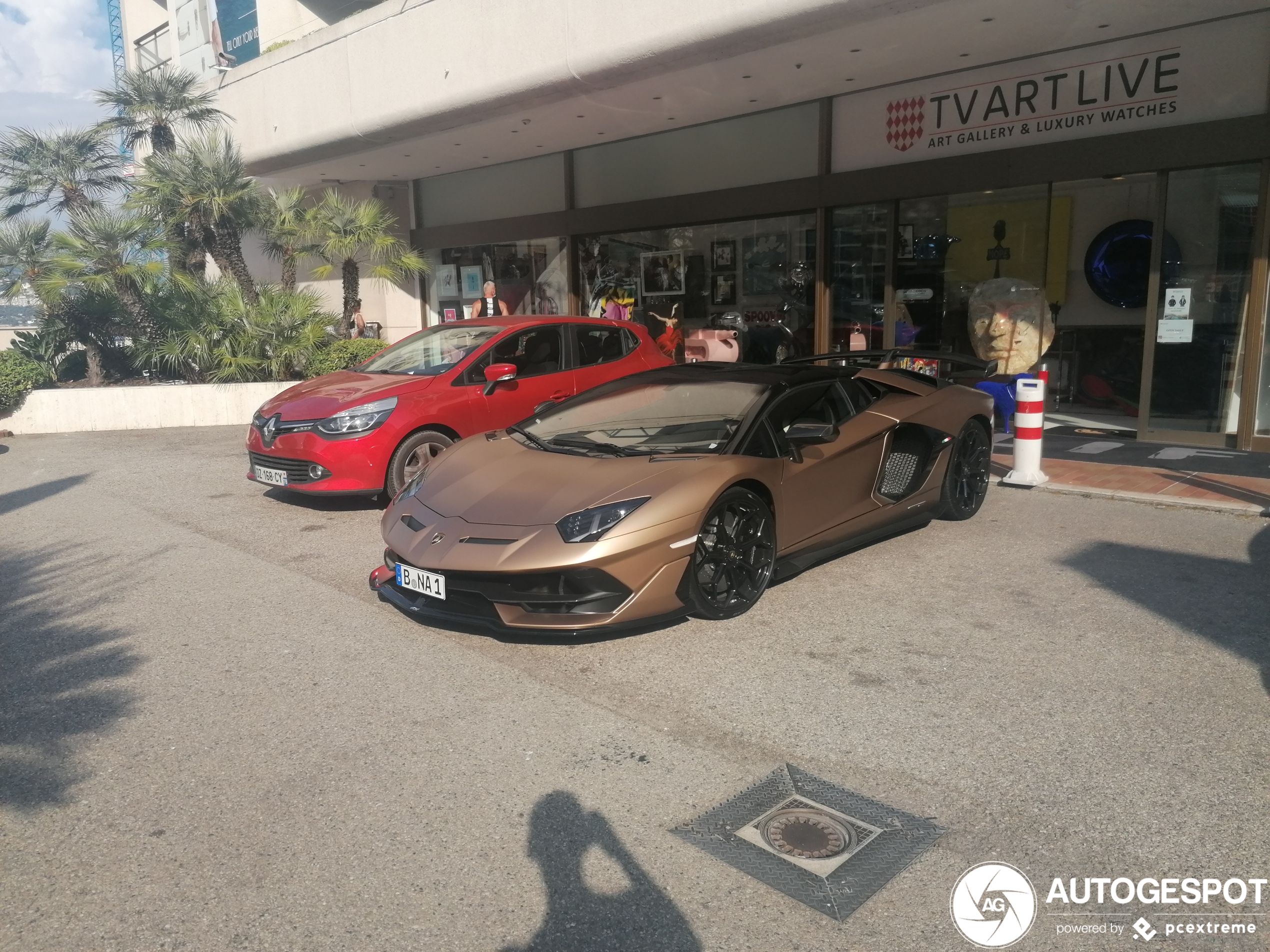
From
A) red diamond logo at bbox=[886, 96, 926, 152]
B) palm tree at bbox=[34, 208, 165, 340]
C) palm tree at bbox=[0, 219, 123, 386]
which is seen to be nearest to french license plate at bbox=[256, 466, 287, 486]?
red diamond logo at bbox=[886, 96, 926, 152]

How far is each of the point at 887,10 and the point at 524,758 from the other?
27.2 ft

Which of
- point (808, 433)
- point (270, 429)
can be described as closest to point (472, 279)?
point (270, 429)

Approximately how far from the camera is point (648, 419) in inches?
222

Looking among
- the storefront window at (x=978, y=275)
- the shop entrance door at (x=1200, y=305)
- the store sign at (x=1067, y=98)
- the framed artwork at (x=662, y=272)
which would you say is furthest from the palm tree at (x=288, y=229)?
the shop entrance door at (x=1200, y=305)

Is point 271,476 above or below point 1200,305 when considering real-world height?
below

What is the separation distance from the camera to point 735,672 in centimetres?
438

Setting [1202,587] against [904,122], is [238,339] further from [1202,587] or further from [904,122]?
[1202,587]

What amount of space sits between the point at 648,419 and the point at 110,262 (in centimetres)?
1343

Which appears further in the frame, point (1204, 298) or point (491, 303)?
point (491, 303)

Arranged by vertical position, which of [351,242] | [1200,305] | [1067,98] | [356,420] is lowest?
[356,420]

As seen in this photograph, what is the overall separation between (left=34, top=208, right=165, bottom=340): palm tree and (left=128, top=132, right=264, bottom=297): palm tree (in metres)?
0.47

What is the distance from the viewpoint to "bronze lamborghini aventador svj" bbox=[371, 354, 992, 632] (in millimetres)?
4402

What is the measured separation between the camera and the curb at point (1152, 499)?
7.29 metres

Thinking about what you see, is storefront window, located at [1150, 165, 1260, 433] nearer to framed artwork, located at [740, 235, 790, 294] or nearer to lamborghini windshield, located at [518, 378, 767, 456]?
framed artwork, located at [740, 235, 790, 294]
